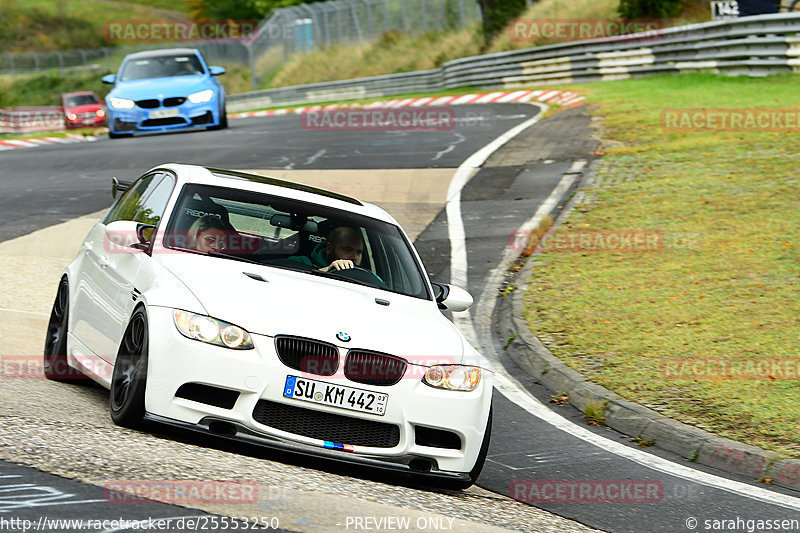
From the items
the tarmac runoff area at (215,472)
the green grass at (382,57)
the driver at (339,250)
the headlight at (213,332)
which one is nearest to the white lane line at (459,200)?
the driver at (339,250)

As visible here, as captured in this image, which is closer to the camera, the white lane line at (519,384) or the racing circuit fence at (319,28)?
the white lane line at (519,384)

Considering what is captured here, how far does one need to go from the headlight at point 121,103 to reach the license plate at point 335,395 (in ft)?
62.9

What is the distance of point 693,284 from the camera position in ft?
36.9

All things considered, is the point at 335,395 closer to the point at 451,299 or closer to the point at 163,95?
the point at 451,299

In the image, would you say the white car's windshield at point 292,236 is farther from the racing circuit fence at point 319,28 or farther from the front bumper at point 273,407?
the racing circuit fence at point 319,28

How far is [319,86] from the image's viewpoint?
1925 inches

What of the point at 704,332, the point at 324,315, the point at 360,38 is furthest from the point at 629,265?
the point at 360,38

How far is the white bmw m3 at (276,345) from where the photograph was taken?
5715 millimetres

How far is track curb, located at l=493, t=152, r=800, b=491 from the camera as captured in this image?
22.6 feet

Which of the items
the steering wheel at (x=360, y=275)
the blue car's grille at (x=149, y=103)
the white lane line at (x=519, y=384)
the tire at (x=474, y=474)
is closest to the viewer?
the tire at (x=474, y=474)

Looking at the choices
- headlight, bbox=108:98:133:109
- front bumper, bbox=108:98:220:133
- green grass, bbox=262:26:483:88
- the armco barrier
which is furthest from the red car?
headlight, bbox=108:98:133:109

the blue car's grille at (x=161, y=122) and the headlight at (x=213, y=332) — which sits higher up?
the headlight at (x=213, y=332)

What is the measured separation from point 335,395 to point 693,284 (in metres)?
6.41

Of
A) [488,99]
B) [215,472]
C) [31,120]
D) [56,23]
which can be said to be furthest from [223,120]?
[56,23]
